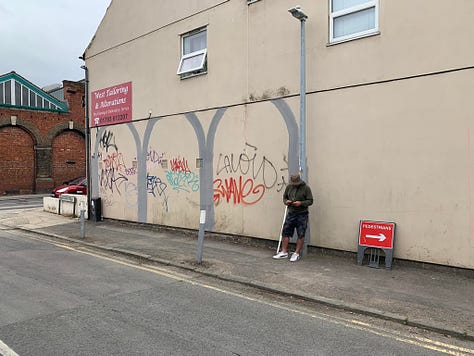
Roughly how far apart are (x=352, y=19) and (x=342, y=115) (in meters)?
1.83

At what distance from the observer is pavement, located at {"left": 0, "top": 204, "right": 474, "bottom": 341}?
4.86 meters

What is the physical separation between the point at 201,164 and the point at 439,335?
6.95 m

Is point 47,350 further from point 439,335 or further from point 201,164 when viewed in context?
point 201,164

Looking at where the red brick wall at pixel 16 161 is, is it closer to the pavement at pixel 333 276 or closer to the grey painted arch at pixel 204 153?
the grey painted arch at pixel 204 153

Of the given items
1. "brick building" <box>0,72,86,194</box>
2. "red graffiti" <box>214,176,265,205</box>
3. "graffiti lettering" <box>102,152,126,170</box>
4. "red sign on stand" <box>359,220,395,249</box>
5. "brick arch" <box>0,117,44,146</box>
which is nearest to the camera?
"red sign on stand" <box>359,220,395,249</box>

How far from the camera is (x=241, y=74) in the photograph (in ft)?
30.2

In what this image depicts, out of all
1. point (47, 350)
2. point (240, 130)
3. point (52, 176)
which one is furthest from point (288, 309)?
point (52, 176)

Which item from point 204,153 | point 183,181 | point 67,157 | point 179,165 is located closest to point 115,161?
point 179,165

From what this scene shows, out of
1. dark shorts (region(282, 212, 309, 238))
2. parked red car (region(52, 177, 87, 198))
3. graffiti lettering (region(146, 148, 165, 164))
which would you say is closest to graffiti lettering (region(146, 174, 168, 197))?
graffiti lettering (region(146, 148, 165, 164))

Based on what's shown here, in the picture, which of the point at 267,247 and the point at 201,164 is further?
the point at 201,164

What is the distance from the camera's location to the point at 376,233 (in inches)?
276

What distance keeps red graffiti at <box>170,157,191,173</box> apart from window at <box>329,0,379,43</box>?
490cm

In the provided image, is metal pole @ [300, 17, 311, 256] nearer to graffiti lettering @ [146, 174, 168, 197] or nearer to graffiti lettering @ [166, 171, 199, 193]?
graffiti lettering @ [166, 171, 199, 193]

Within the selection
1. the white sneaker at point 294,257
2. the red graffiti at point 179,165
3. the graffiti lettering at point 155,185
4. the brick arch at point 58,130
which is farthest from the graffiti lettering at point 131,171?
the brick arch at point 58,130
